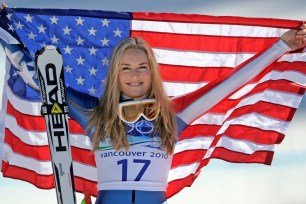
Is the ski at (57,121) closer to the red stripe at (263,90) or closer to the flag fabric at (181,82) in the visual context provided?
the flag fabric at (181,82)

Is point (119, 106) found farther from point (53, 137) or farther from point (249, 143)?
point (249, 143)

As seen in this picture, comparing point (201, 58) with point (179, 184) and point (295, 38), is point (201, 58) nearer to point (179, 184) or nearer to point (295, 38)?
point (295, 38)

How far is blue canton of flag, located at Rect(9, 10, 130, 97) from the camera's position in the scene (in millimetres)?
7930

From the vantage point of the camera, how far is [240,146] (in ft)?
26.9

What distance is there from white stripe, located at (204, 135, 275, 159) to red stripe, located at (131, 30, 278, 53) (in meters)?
0.75

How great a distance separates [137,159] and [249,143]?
1501 millimetres

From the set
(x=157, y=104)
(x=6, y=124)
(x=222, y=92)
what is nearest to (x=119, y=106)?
(x=157, y=104)

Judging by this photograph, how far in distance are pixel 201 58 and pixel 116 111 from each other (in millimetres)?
1382

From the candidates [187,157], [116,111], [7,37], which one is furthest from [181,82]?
[7,37]

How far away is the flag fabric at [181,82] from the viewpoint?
313 inches

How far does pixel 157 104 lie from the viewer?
7062mm

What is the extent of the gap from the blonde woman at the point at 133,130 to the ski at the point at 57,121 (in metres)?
0.24

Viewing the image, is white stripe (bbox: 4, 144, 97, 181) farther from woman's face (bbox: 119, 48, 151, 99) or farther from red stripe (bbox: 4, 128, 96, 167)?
woman's face (bbox: 119, 48, 151, 99)

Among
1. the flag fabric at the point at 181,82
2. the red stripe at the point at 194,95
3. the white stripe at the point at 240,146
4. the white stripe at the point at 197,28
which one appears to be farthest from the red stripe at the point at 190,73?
the red stripe at the point at 194,95
